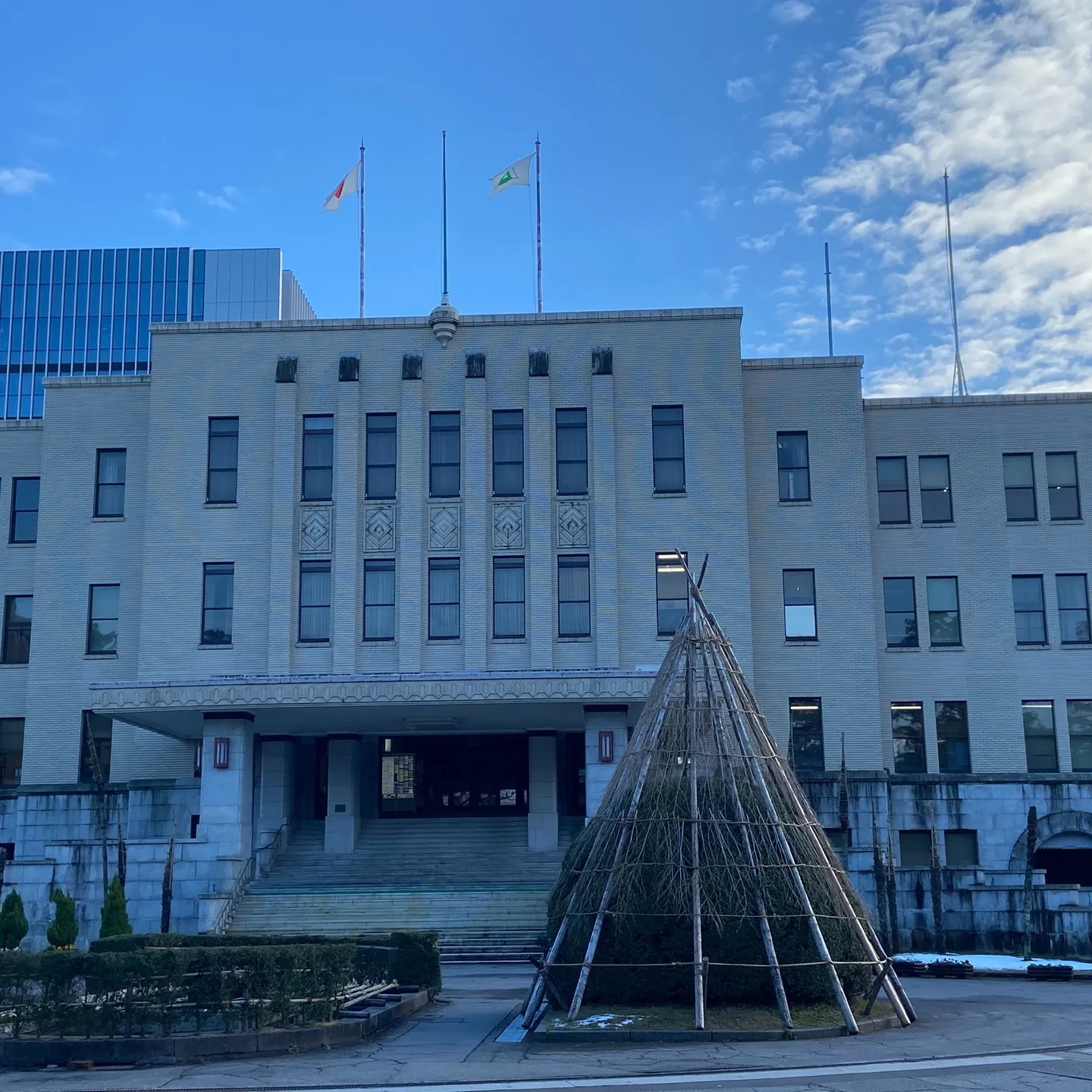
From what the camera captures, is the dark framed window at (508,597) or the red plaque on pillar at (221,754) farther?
Answer: the dark framed window at (508,597)

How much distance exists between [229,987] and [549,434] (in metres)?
23.7

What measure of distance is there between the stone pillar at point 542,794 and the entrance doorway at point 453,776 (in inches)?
65.9

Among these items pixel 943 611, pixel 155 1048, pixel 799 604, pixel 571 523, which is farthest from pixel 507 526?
pixel 155 1048

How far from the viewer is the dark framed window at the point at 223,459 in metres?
40.9

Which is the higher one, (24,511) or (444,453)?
(444,453)

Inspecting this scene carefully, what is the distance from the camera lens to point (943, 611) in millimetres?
41188

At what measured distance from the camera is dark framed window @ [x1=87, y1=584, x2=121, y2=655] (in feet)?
136

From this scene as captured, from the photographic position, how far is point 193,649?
3975 centimetres

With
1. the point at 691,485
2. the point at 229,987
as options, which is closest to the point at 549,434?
the point at 691,485

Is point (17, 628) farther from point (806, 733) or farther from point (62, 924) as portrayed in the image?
point (806, 733)

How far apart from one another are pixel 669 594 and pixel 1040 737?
11.1 m

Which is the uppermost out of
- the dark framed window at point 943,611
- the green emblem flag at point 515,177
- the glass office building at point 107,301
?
the glass office building at point 107,301

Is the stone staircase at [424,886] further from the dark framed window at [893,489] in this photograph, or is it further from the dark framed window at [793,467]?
the dark framed window at [893,489]

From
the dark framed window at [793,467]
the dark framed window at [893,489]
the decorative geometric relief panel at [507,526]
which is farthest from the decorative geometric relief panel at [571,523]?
the dark framed window at [893,489]
